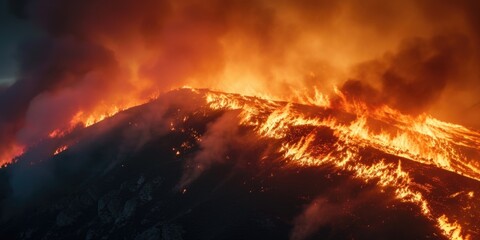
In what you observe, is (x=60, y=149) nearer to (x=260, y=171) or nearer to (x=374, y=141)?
(x=260, y=171)

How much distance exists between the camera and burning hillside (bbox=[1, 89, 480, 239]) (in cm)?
9512

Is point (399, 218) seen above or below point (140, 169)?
below

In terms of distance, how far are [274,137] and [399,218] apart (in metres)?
41.6

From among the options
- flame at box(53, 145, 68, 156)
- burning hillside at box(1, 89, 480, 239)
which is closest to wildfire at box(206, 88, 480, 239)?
burning hillside at box(1, 89, 480, 239)

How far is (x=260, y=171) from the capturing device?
113938 mm

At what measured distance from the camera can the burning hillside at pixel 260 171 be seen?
95125 mm

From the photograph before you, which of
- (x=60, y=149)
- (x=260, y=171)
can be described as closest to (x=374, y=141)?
(x=260, y=171)

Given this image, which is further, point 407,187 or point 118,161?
point 118,161

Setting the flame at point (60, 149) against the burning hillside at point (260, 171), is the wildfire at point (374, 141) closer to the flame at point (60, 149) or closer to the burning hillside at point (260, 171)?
the burning hillside at point (260, 171)

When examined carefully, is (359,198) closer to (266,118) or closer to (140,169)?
(266,118)

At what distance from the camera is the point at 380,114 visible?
14112 cm

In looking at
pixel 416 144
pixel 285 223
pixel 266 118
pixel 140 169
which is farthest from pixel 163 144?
pixel 416 144

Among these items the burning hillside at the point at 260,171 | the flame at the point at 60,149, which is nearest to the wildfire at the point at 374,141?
the burning hillside at the point at 260,171

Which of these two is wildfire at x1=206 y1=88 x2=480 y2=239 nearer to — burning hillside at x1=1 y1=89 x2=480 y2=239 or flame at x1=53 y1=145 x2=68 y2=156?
burning hillside at x1=1 y1=89 x2=480 y2=239
